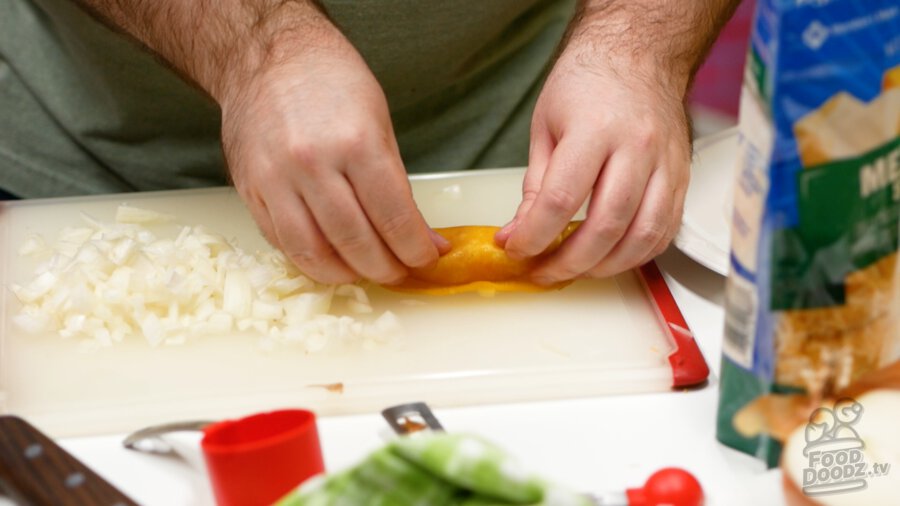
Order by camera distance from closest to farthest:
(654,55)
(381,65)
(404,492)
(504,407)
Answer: (404,492)
(504,407)
(654,55)
(381,65)

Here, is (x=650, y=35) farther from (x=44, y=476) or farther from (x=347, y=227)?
(x=44, y=476)

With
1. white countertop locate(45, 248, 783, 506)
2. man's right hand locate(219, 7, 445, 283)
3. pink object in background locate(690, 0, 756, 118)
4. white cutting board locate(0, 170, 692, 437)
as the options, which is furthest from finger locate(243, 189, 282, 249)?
pink object in background locate(690, 0, 756, 118)

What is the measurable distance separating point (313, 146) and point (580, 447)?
1.16ft

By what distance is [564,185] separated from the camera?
0.91m

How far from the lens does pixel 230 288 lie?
0.98m

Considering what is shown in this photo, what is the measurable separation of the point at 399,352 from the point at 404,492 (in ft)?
1.30

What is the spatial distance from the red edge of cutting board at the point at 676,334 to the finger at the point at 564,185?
0.14 metres

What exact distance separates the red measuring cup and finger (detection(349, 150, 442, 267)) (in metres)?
0.29

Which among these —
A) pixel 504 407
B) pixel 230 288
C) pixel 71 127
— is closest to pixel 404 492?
pixel 504 407

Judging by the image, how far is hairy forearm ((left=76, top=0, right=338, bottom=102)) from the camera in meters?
0.99

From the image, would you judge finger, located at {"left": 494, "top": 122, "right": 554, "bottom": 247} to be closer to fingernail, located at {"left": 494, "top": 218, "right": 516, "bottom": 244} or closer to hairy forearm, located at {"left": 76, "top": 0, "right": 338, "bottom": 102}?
fingernail, located at {"left": 494, "top": 218, "right": 516, "bottom": 244}

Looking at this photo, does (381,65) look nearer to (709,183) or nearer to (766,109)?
(709,183)

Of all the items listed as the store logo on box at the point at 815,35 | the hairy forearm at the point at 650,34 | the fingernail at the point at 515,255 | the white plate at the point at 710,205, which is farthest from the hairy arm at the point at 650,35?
the store logo on box at the point at 815,35

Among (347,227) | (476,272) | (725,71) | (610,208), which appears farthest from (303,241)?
(725,71)
